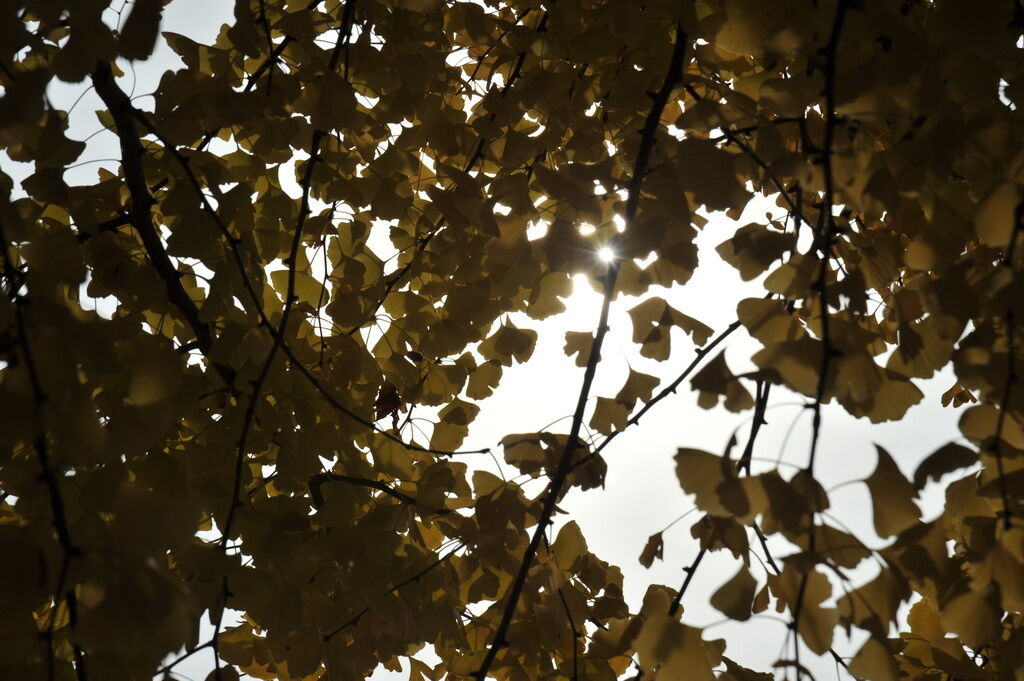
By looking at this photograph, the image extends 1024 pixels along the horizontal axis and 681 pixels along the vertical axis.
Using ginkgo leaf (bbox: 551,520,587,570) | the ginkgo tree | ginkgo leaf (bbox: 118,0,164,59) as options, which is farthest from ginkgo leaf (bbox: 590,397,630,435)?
ginkgo leaf (bbox: 118,0,164,59)

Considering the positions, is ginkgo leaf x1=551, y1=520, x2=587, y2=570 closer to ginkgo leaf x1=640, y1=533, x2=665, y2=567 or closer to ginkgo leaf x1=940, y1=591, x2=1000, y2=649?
ginkgo leaf x1=640, y1=533, x2=665, y2=567

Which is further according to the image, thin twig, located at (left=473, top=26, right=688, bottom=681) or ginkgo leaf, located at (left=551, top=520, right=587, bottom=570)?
ginkgo leaf, located at (left=551, top=520, right=587, bottom=570)

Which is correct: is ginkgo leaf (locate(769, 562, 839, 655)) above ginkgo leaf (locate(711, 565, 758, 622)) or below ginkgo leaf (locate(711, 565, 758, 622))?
below

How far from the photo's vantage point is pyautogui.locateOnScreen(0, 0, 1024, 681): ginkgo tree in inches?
37.4

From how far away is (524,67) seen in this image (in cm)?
194

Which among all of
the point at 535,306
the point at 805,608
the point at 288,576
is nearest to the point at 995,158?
the point at 805,608

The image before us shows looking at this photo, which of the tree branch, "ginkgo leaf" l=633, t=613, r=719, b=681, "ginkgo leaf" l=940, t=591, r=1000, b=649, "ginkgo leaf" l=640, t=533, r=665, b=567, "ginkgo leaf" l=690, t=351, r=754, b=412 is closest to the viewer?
"ginkgo leaf" l=940, t=591, r=1000, b=649

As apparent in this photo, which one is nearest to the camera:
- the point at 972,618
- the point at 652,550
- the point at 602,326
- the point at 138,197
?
the point at 972,618

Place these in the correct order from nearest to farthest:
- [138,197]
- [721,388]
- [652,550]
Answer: [721,388], [652,550], [138,197]

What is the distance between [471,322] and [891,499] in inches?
39.3

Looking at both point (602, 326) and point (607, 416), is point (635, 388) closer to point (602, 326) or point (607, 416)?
point (607, 416)

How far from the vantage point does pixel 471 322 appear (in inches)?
71.8

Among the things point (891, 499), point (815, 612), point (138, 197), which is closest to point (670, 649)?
point (815, 612)

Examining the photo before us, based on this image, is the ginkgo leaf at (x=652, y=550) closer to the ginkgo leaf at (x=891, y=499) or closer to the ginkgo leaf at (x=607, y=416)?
the ginkgo leaf at (x=607, y=416)
